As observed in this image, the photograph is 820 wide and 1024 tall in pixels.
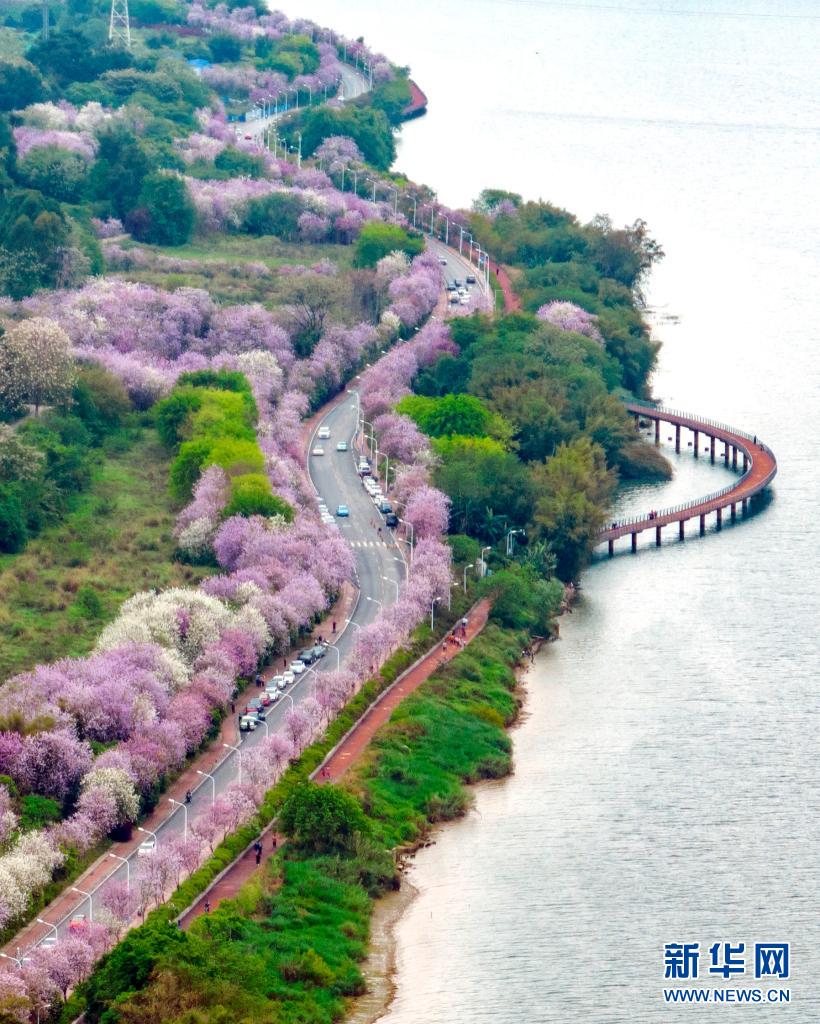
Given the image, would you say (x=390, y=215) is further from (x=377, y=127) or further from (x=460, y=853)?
(x=460, y=853)

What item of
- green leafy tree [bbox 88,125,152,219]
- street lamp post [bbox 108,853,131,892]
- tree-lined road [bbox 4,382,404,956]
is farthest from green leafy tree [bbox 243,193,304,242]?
street lamp post [bbox 108,853,131,892]

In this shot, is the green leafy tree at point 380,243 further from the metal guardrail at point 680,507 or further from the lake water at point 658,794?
the metal guardrail at point 680,507

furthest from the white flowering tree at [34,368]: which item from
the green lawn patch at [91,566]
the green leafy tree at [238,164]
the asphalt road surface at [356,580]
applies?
the green leafy tree at [238,164]

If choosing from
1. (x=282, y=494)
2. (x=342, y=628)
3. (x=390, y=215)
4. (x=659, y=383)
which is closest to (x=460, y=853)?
(x=342, y=628)

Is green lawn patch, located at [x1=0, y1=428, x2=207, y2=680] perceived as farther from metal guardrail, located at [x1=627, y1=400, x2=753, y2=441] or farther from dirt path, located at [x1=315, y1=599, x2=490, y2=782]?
metal guardrail, located at [x1=627, y1=400, x2=753, y2=441]

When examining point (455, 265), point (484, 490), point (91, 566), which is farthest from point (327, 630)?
point (455, 265)
